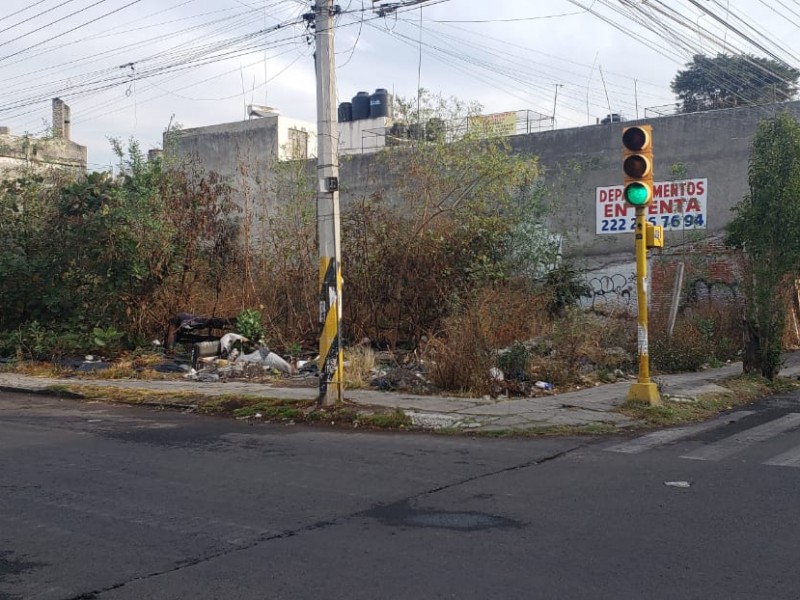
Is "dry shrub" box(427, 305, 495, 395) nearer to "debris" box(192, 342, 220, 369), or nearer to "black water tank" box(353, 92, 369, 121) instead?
"debris" box(192, 342, 220, 369)

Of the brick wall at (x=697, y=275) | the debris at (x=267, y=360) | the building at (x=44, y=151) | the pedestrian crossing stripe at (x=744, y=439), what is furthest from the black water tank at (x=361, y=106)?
the pedestrian crossing stripe at (x=744, y=439)

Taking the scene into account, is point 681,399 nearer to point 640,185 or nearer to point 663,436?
point 663,436

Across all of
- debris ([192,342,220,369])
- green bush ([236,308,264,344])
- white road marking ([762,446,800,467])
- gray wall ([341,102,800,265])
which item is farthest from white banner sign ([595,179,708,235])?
white road marking ([762,446,800,467])

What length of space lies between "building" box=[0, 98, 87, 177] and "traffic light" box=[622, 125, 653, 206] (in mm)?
18427

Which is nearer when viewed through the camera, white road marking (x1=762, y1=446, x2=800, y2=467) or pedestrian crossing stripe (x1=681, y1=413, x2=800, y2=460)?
white road marking (x1=762, y1=446, x2=800, y2=467)

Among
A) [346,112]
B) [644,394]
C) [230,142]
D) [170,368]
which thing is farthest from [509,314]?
[346,112]

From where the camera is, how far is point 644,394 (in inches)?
492

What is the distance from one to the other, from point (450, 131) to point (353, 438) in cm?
1308

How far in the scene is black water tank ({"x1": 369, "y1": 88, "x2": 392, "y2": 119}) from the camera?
42.6m

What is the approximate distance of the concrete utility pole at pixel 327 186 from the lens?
12555mm

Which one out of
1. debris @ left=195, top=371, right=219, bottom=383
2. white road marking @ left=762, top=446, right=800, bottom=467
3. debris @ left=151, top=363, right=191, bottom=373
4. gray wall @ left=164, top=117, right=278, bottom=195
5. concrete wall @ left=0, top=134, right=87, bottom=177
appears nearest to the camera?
white road marking @ left=762, top=446, right=800, bottom=467

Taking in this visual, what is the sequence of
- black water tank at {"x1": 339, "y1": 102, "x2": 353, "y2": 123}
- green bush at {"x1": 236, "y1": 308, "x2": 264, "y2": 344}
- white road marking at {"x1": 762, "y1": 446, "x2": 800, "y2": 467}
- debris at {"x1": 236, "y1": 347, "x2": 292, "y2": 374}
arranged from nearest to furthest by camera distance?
white road marking at {"x1": 762, "y1": 446, "x2": 800, "y2": 467}, debris at {"x1": 236, "y1": 347, "x2": 292, "y2": 374}, green bush at {"x1": 236, "y1": 308, "x2": 264, "y2": 344}, black water tank at {"x1": 339, "y1": 102, "x2": 353, "y2": 123}

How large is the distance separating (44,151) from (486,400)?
2435 centimetres

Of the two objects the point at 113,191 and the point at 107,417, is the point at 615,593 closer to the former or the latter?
the point at 107,417
